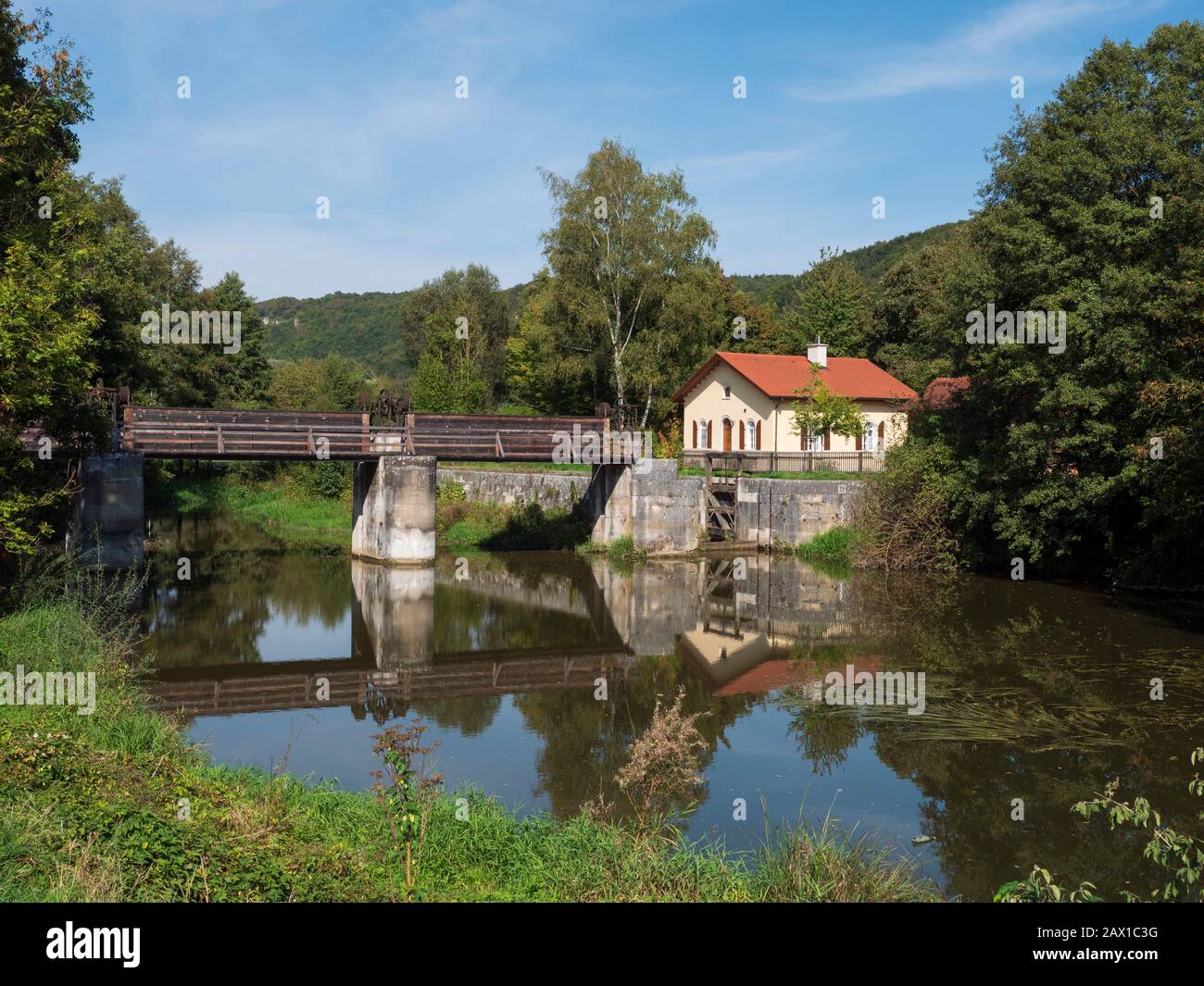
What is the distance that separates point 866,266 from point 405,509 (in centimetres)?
8758

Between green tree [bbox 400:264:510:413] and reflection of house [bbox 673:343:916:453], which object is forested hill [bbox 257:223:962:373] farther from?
reflection of house [bbox 673:343:916:453]

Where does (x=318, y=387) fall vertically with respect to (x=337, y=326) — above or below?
below

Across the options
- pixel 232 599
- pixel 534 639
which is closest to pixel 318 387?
pixel 232 599

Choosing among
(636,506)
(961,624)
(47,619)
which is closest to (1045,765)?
(961,624)

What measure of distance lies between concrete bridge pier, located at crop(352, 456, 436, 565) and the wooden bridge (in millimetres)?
471

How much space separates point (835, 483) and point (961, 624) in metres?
11.7

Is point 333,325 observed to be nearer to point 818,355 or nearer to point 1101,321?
point 818,355

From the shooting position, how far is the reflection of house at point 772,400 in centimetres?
4184

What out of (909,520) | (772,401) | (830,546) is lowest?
(830,546)

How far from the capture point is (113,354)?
30.5 meters

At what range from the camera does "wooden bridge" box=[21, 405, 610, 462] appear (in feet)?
85.0

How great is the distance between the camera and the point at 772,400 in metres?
41.5

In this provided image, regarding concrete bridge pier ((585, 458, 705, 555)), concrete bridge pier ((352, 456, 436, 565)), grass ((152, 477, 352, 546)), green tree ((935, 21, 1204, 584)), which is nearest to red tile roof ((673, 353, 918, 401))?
concrete bridge pier ((585, 458, 705, 555))

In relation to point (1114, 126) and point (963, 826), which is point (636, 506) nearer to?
point (1114, 126)
